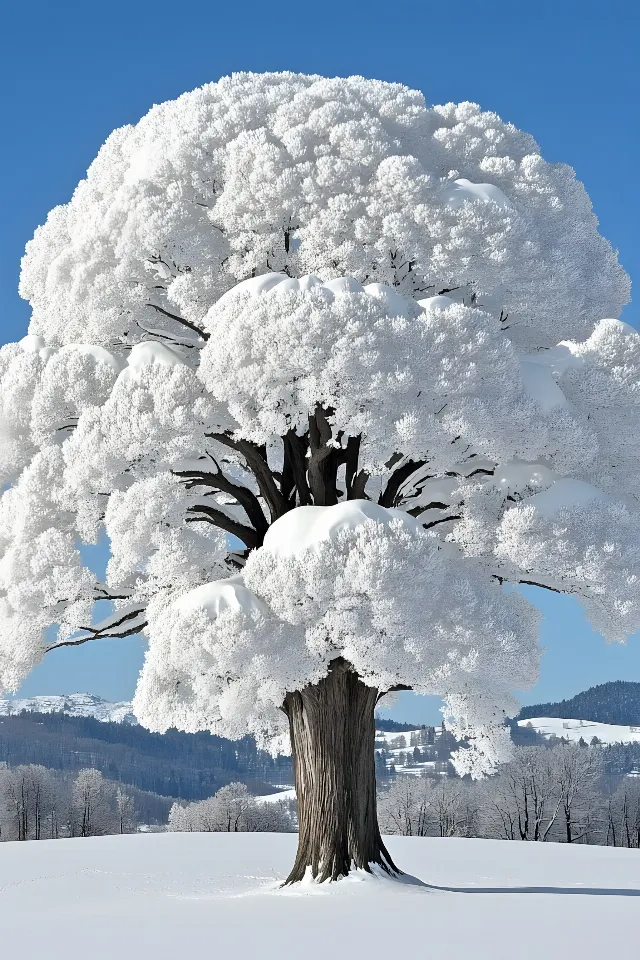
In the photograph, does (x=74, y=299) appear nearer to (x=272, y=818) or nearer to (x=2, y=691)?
(x=2, y=691)

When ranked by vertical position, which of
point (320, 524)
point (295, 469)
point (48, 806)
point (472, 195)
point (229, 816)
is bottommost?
point (229, 816)

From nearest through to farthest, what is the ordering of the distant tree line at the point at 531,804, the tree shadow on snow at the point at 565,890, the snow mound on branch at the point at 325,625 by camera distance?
the snow mound on branch at the point at 325,625, the tree shadow on snow at the point at 565,890, the distant tree line at the point at 531,804

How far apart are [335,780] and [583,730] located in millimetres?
121110

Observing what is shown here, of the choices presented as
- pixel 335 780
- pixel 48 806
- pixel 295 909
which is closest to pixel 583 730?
pixel 48 806

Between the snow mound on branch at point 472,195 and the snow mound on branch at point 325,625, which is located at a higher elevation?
the snow mound on branch at point 472,195

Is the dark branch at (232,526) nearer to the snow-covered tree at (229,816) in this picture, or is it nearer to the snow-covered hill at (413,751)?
the snow-covered tree at (229,816)

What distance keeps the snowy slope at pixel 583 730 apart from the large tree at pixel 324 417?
10854cm

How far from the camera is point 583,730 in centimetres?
12550

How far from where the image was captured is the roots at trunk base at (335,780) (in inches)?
430

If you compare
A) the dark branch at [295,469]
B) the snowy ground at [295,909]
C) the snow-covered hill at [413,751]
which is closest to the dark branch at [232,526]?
the dark branch at [295,469]

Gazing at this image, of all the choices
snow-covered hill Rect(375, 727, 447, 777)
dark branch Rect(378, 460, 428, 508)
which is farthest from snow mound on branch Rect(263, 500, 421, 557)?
snow-covered hill Rect(375, 727, 447, 777)

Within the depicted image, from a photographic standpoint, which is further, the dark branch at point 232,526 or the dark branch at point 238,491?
the dark branch at point 232,526

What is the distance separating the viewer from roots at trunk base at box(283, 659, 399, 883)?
10914mm

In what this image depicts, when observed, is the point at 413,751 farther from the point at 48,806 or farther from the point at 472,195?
the point at 472,195
